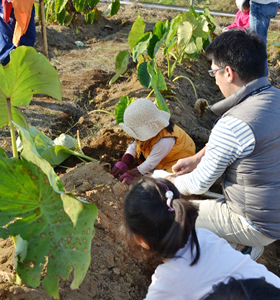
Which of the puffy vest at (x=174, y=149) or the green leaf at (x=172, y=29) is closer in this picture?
the puffy vest at (x=174, y=149)

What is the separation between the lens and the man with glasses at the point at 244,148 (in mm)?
1938

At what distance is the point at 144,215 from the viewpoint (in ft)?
5.00

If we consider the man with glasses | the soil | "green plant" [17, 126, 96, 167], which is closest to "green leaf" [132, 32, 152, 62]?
the soil

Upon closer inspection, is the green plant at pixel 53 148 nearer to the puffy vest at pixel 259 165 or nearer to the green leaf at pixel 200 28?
the puffy vest at pixel 259 165

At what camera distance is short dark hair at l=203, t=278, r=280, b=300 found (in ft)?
3.94

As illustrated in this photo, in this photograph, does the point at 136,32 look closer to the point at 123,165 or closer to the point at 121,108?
the point at 121,108

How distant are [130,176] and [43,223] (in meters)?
1.16

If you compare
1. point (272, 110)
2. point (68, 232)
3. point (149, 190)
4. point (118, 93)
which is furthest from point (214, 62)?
point (118, 93)

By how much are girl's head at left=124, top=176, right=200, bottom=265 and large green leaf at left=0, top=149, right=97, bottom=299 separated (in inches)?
5.9

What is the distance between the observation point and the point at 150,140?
2.89 meters

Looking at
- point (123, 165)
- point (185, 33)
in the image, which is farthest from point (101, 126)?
point (185, 33)

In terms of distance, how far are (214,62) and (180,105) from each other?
2.05 m

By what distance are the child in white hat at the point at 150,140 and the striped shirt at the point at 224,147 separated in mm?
703

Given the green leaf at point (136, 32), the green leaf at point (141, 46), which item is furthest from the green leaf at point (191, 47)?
the green leaf at point (141, 46)
